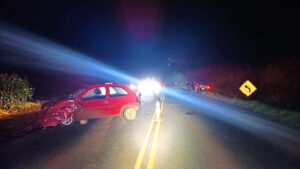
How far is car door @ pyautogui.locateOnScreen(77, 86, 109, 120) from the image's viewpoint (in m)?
11.3

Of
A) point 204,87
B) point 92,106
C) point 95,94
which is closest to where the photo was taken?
point 92,106

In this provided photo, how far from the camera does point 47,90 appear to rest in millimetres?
25891

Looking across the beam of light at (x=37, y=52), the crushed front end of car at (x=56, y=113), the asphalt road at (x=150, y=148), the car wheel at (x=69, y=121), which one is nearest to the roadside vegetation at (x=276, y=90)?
the asphalt road at (x=150, y=148)

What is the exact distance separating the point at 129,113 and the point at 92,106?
184cm

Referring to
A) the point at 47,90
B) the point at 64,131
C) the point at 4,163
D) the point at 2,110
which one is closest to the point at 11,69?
the point at 47,90

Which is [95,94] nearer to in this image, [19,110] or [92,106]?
[92,106]

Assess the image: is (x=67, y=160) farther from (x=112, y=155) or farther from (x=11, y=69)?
(x=11, y=69)

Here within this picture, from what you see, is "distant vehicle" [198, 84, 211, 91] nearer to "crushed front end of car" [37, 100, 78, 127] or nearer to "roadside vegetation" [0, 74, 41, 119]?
"roadside vegetation" [0, 74, 41, 119]

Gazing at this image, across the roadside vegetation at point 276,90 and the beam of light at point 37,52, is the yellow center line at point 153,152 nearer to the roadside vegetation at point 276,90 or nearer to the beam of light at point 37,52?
the roadside vegetation at point 276,90

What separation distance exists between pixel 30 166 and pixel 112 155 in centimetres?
198

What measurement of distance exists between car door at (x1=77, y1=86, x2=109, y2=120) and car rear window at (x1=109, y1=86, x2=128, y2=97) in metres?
0.28

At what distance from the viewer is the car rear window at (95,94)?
37.6ft

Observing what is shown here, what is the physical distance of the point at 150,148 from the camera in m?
7.55

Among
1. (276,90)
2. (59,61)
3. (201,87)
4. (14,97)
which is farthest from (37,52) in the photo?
(276,90)
